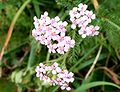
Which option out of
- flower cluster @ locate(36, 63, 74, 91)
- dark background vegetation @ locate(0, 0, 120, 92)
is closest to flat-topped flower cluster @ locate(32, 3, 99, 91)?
flower cluster @ locate(36, 63, 74, 91)

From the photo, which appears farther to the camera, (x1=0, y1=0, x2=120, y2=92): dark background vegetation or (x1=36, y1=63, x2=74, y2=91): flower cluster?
(x1=0, y1=0, x2=120, y2=92): dark background vegetation

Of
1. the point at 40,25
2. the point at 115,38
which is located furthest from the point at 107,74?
the point at 40,25

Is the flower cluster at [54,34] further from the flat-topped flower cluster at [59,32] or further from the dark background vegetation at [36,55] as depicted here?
the dark background vegetation at [36,55]

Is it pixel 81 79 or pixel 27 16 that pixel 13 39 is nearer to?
pixel 27 16

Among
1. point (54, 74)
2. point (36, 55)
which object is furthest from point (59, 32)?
point (36, 55)

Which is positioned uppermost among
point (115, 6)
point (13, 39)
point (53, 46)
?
point (13, 39)

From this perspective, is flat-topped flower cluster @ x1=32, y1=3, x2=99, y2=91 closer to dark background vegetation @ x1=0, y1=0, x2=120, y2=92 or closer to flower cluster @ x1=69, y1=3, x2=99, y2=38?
flower cluster @ x1=69, y1=3, x2=99, y2=38
